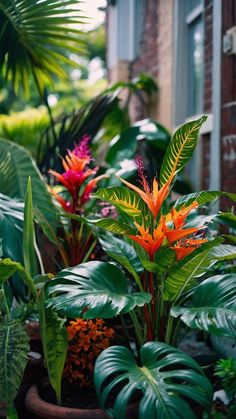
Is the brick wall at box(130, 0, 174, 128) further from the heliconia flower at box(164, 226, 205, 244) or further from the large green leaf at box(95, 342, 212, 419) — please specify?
the large green leaf at box(95, 342, 212, 419)

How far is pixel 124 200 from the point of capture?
3201 mm

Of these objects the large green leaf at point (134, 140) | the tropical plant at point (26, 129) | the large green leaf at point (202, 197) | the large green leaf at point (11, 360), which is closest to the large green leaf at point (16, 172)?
the large green leaf at point (134, 140)

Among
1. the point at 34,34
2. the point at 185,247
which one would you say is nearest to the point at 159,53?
the point at 34,34

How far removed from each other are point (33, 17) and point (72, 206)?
5.40 feet

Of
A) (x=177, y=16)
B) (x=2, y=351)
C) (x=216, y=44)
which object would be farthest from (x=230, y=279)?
(x=177, y=16)

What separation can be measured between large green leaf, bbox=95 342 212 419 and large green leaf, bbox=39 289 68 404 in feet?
1.19

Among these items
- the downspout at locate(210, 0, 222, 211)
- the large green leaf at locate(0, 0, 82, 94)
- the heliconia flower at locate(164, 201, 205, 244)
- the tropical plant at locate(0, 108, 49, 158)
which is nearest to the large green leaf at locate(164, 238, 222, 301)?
the heliconia flower at locate(164, 201, 205, 244)

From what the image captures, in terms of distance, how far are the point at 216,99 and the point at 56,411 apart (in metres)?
2.86

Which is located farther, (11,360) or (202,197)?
(202,197)

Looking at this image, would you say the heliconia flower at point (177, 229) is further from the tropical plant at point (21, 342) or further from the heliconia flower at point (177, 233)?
the tropical plant at point (21, 342)

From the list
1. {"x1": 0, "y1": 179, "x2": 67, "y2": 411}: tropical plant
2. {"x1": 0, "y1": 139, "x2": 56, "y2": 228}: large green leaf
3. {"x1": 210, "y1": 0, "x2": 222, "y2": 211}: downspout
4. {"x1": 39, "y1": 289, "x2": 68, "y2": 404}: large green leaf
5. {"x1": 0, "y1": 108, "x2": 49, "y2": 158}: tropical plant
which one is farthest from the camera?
{"x1": 0, "y1": 108, "x2": 49, "y2": 158}: tropical plant

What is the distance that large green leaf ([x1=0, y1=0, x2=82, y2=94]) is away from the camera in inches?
190

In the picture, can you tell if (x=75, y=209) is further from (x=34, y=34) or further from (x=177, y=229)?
(x=34, y=34)

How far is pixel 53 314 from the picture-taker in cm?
317
